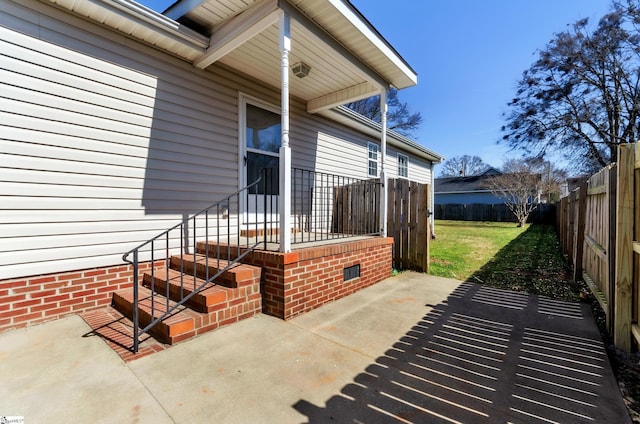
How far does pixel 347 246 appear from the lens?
4.15m

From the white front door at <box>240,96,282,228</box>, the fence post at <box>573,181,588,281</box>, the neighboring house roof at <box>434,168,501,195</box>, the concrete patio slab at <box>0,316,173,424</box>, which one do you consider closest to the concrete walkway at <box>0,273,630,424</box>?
the concrete patio slab at <box>0,316,173,424</box>

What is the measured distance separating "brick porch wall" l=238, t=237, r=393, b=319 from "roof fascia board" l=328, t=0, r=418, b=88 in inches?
110

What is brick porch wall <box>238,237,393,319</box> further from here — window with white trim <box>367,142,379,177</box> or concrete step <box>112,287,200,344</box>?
window with white trim <box>367,142,379,177</box>

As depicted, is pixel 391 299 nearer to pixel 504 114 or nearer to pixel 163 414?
pixel 163 414

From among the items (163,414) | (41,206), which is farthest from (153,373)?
(41,206)

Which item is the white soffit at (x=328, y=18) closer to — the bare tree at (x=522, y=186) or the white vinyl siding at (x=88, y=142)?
the white vinyl siding at (x=88, y=142)

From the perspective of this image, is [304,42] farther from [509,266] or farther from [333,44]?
[509,266]

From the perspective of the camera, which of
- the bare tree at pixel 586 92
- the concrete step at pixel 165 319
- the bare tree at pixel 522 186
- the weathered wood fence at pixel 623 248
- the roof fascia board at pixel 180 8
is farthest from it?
the bare tree at pixel 522 186

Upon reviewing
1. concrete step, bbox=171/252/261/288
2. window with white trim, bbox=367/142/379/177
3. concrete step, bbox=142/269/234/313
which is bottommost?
concrete step, bbox=142/269/234/313

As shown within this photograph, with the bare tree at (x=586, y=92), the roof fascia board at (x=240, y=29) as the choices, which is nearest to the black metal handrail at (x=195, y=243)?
the roof fascia board at (x=240, y=29)

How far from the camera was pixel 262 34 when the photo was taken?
146 inches

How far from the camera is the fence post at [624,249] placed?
2398 millimetres

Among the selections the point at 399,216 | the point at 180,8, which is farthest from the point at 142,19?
the point at 399,216

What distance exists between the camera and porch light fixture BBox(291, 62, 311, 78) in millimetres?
4406
